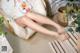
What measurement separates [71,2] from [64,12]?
168 mm

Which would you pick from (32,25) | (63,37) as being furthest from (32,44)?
(63,37)

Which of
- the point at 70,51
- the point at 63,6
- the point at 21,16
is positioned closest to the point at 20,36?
the point at 21,16

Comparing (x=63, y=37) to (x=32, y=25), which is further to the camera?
(x=32, y=25)

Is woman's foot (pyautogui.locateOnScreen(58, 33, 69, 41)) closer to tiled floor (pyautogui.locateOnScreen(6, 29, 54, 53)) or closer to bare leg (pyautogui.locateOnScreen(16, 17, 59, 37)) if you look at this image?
bare leg (pyautogui.locateOnScreen(16, 17, 59, 37))

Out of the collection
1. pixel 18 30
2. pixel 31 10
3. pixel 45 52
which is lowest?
pixel 45 52

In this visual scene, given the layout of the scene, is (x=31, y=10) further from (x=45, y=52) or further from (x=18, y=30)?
(x=45, y=52)

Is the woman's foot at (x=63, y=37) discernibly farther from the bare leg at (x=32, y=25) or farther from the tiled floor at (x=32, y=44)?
the tiled floor at (x=32, y=44)

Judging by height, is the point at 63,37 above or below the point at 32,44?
above

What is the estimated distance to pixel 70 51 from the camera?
2283 millimetres

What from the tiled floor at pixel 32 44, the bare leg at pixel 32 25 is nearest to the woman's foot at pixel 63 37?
the bare leg at pixel 32 25

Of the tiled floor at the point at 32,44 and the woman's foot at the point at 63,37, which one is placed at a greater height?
the woman's foot at the point at 63,37

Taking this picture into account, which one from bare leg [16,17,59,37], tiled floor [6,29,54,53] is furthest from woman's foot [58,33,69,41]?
tiled floor [6,29,54,53]

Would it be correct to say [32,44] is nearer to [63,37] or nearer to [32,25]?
[32,25]

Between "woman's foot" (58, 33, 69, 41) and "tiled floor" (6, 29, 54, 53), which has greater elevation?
"woman's foot" (58, 33, 69, 41)
